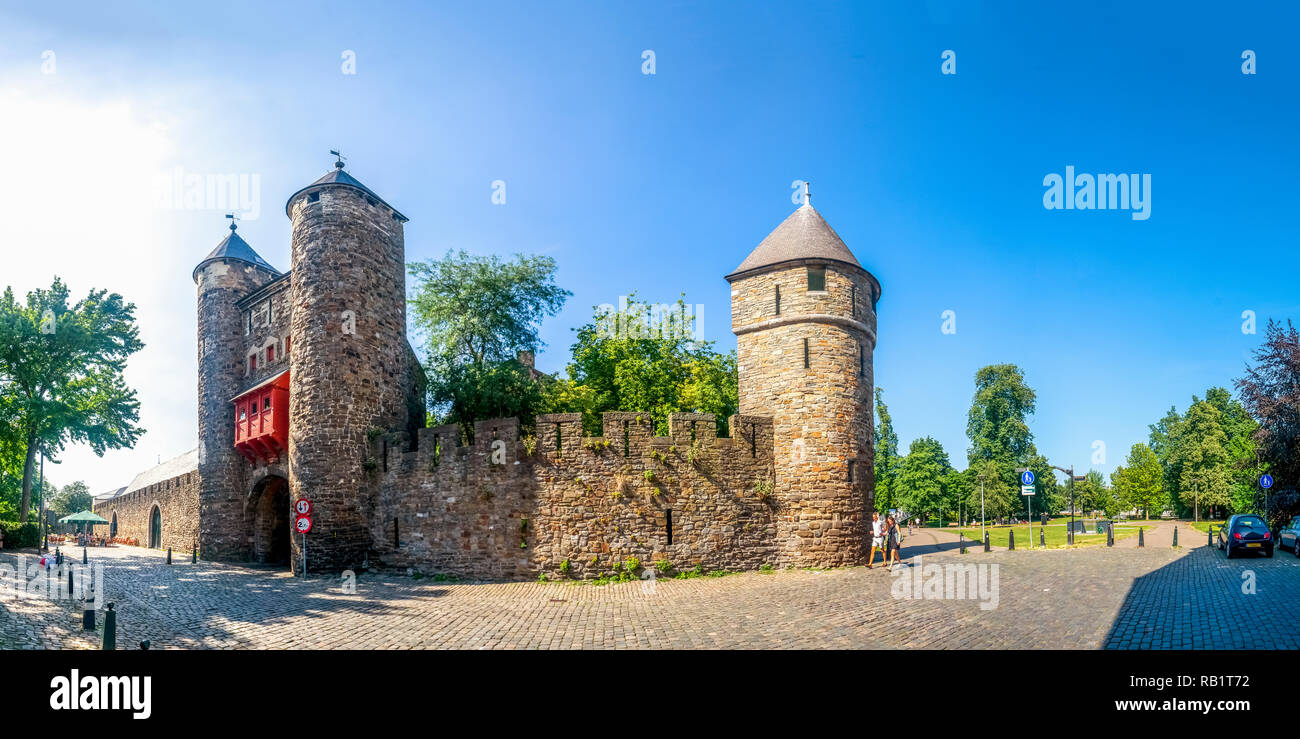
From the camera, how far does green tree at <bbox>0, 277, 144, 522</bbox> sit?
29.0m

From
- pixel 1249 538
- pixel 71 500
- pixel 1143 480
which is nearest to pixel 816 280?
pixel 1249 538

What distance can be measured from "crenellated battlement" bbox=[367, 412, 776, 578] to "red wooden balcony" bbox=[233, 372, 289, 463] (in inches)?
332

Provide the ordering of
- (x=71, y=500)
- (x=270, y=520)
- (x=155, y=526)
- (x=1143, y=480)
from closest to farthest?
(x=270, y=520)
(x=155, y=526)
(x=1143, y=480)
(x=71, y=500)

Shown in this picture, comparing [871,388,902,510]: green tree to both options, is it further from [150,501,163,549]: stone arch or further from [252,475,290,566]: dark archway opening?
[150,501,163,549]: stone arch

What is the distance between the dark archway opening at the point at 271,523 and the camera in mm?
26719

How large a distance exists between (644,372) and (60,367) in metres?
26.6

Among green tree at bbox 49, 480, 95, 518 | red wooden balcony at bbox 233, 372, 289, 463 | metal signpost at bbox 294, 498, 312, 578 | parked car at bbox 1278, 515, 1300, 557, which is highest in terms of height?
red wooden balcony at bbox 233, 372, 289, 463

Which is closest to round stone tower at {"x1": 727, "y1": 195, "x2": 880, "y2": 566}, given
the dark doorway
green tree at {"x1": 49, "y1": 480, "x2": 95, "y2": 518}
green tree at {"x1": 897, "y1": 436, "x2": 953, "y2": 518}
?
the dark doorway

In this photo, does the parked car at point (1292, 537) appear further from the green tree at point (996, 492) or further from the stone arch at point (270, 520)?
the stone arch at point (270, 520)

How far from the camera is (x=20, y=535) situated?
1177 inches

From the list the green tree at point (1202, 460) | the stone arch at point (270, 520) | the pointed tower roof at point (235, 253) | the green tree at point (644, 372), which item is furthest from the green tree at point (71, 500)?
the green tree at point (1202, 460)

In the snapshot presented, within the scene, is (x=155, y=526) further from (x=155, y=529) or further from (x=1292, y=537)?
(x=1292, y=537)
